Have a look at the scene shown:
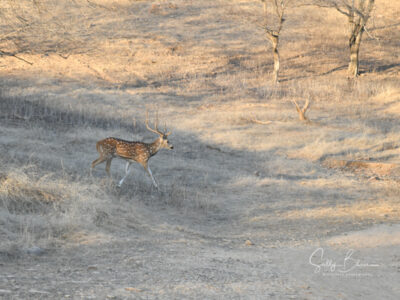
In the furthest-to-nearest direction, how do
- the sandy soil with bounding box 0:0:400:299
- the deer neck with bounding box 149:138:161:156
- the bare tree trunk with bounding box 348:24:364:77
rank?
the bare tree trunk with bounding box 348:24:364:77, the deer neck with bounding box 149:138:161:156, the sandy soil with bounding box 0:0:400:299

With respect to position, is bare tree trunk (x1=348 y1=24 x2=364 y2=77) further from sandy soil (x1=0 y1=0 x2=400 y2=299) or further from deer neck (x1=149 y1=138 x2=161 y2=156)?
deer neck (x1=149 y1=138 x2=161 y2=156)

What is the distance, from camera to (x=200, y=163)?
1622cm

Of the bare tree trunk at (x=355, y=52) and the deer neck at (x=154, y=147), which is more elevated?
→ the bare tree trunk at (x=355, y=52)

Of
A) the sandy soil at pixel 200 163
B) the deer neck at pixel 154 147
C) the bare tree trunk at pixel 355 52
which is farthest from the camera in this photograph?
the bare tree trunk at pixel 355 52

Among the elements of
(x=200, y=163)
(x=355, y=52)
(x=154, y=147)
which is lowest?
(x=200, y=163)

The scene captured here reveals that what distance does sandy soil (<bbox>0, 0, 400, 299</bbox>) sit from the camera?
6633mm

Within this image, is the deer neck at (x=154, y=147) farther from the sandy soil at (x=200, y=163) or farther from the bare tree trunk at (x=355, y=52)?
the bare tree trunk at (x=355, y=52)

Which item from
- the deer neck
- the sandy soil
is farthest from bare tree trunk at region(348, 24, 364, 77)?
the deer neck

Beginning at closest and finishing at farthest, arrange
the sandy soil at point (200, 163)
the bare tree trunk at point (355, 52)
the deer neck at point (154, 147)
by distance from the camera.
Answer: the sandy soil at point (200, 163) < the deer neck at point (154, 147) < the bare tree trunk at point (355, 52)

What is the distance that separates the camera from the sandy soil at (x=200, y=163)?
6633mm

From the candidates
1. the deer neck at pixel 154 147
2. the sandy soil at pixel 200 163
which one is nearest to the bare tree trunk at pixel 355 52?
the sandy soil at pixel 200 163

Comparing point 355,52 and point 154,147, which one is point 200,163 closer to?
point 154,147

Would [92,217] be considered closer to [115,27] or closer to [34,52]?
[34,52]

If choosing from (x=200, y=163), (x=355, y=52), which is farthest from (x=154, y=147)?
(x=355, y=52)
